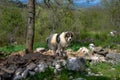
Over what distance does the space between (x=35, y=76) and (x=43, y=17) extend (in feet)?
122

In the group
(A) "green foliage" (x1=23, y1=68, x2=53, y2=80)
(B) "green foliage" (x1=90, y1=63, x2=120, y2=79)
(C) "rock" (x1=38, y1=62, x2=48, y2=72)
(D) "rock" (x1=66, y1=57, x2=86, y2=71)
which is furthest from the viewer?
(C) "rock" (x1=38, y1=62, x2=48, y2=72)

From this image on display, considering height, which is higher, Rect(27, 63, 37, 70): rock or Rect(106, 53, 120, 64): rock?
Rect(27, 63, 37, 70): rock

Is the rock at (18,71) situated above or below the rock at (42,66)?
below

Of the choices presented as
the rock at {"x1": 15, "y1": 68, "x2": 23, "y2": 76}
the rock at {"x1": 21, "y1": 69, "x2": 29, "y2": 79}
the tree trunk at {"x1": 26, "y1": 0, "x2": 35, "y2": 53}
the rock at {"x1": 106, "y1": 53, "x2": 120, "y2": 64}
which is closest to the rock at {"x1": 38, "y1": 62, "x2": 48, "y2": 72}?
the rock at {"x1": 21, "y1": 69, "x2": 29, "y2": 79}

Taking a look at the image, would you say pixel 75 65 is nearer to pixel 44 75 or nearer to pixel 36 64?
pixel 44 75

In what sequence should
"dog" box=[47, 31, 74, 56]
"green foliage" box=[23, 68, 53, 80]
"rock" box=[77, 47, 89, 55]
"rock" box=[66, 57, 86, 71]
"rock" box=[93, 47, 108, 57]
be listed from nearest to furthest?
1. "green foliage" box=[23, 68, 53, 80]
2. "rock" box=[66, 57, 86, 71]
3. "dog" box=[47, 31, 74, 56]
4. "rock" box=[93, 47, 108, 57]
5. "rock" box=[77, 47, 89, 55]

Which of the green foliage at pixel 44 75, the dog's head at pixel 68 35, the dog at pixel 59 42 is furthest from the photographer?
the dog at pixel 59 42

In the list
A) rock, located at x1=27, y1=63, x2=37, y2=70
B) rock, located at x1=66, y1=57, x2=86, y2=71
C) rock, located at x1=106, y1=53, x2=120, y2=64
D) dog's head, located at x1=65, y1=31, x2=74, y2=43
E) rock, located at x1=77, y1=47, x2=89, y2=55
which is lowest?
rock, located at x1=77, y1=47, x2=89, y2=55

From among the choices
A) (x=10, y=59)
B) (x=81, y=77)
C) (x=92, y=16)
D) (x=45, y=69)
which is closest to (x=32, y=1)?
(x=10, y=59)

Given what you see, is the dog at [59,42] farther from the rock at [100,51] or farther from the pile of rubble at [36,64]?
the rock at [100,51]

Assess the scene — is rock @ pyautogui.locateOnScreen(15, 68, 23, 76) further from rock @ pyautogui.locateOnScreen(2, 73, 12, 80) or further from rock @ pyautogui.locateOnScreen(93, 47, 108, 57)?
rock @ pyautogui.locateOnScreen(93, 47, 108, 57)

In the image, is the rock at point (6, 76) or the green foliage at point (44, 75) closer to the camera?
the green foliage at point (44, 75)

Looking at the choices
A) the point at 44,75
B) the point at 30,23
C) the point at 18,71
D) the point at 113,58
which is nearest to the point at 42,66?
the point at 44,75

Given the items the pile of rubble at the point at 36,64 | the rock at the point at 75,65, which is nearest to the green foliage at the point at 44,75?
the pile of rubble at the point at 36,64
